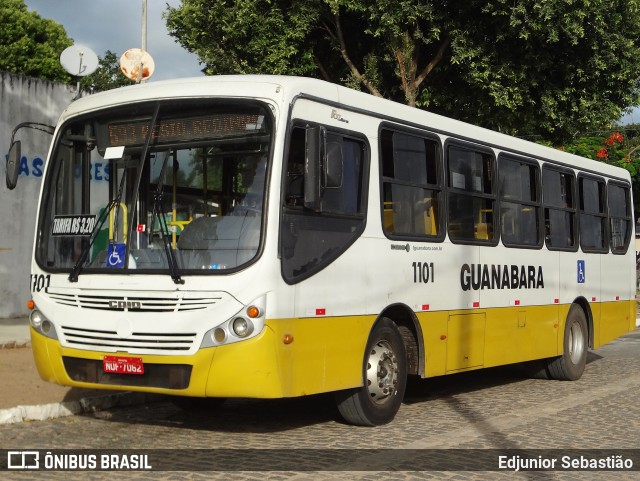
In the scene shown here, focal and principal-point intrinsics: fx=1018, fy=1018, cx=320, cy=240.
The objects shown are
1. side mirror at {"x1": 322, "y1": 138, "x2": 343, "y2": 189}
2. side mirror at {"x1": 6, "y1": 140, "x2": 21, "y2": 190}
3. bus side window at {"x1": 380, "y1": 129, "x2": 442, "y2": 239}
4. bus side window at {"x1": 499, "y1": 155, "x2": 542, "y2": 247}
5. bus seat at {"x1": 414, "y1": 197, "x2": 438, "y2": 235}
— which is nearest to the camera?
side mirror at {"x1": 322, "y1": 138, "x2": 343, "y2": 189}

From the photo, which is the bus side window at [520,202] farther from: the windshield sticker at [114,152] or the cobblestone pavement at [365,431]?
the windshield sticker at [114,152]

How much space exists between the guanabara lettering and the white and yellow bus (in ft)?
0.81

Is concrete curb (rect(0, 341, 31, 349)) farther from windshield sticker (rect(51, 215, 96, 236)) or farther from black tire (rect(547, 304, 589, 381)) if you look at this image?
black tire (rect(547, 304, 589, 381))

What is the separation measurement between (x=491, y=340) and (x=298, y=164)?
13.1ft

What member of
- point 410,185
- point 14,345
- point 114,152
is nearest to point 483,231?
point 410,185

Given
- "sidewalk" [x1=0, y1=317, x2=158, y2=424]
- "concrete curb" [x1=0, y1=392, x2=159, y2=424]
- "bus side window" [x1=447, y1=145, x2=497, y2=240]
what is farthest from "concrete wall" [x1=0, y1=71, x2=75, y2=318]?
"bus side window" [x1=447, y1=145, x2=497, y2=240]

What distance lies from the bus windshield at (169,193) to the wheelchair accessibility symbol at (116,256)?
1 centimetres

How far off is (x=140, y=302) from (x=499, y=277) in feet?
16.1

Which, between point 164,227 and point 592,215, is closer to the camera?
point 164,227

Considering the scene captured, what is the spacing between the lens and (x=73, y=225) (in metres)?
8.66

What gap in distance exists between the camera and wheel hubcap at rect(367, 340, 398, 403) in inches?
360

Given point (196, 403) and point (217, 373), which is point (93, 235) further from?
point (196, 403)

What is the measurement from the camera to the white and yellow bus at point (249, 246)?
7.84 m

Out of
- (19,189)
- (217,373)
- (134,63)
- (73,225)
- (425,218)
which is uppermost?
(134,63)
